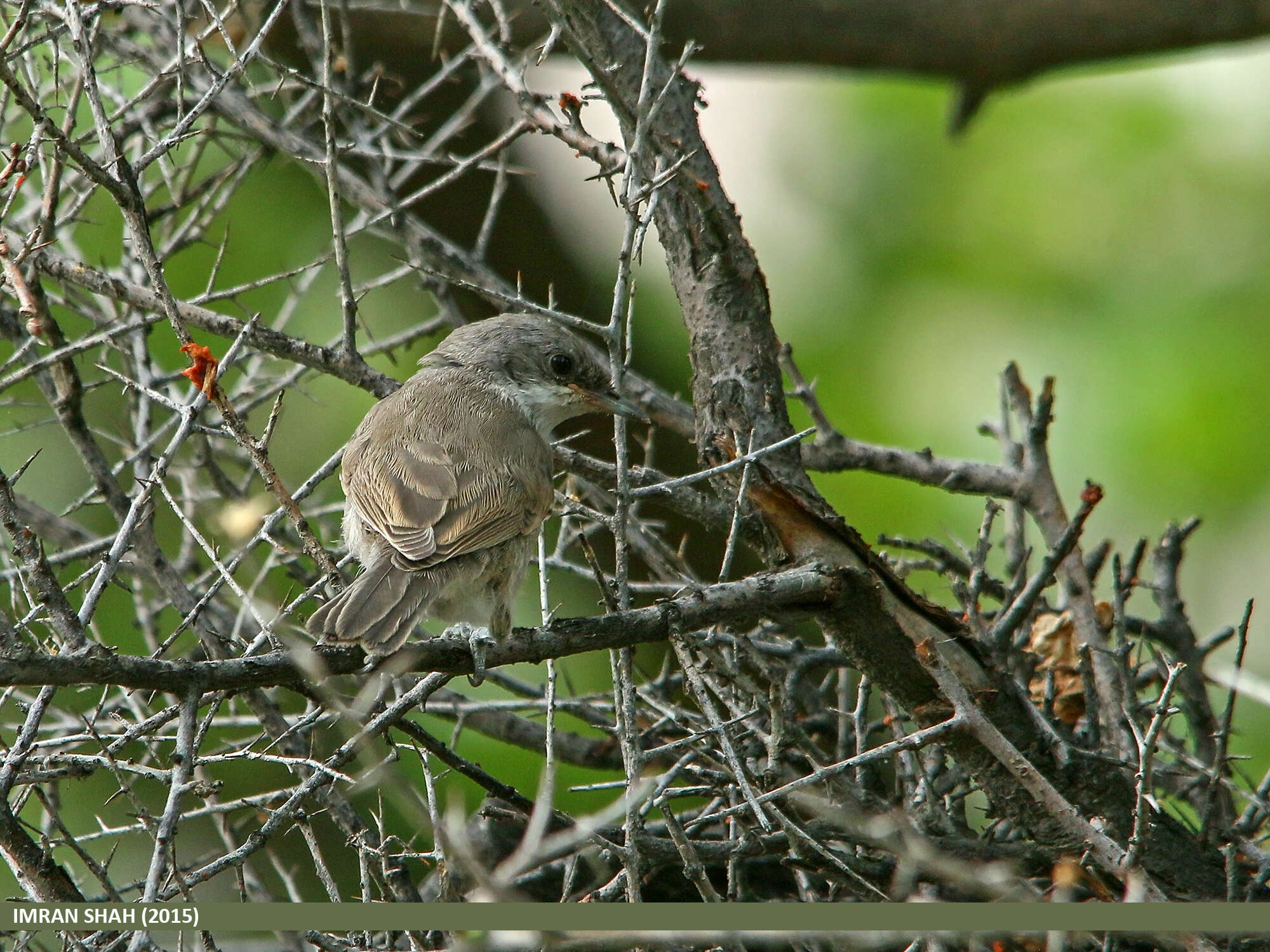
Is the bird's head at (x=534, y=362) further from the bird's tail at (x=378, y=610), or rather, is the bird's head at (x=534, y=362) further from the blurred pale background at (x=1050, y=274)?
the blurred pale background at (x=1050, y=274)

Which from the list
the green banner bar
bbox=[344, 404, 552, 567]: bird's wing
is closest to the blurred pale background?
bbox=[344, 404, 552, 567]: bird's wing

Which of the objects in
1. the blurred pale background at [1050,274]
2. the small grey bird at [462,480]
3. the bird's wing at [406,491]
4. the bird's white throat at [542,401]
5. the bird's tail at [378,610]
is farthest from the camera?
the blurred pale background at [1050,274]

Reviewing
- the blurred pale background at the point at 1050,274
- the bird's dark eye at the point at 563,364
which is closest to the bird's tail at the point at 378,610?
the bird's dark eye at the point at 563,364

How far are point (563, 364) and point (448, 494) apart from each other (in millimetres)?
934

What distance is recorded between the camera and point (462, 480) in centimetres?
392

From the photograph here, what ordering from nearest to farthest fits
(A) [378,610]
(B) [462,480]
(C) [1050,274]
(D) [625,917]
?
(D) [625,917]
(A) [378,610]
(B) [462,480]
(C) [1050,274]

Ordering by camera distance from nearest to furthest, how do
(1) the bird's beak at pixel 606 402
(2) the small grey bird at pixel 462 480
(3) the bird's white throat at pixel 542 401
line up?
1. (2) the small grey bird at pixel 462 480
2. (1) the bird's beak at pixel 606 402
3. (3) the bird's white throat at pixel 542 401

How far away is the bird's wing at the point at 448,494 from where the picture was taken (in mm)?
3646

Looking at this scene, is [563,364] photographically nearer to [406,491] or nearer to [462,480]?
[462,480]

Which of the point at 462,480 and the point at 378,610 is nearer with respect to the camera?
the point at 378,610

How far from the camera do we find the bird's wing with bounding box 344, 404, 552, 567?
144 inches

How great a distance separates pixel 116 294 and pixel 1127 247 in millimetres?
6432

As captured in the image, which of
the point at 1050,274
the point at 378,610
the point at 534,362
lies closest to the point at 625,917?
the point at 378,610

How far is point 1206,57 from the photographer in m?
7.12
